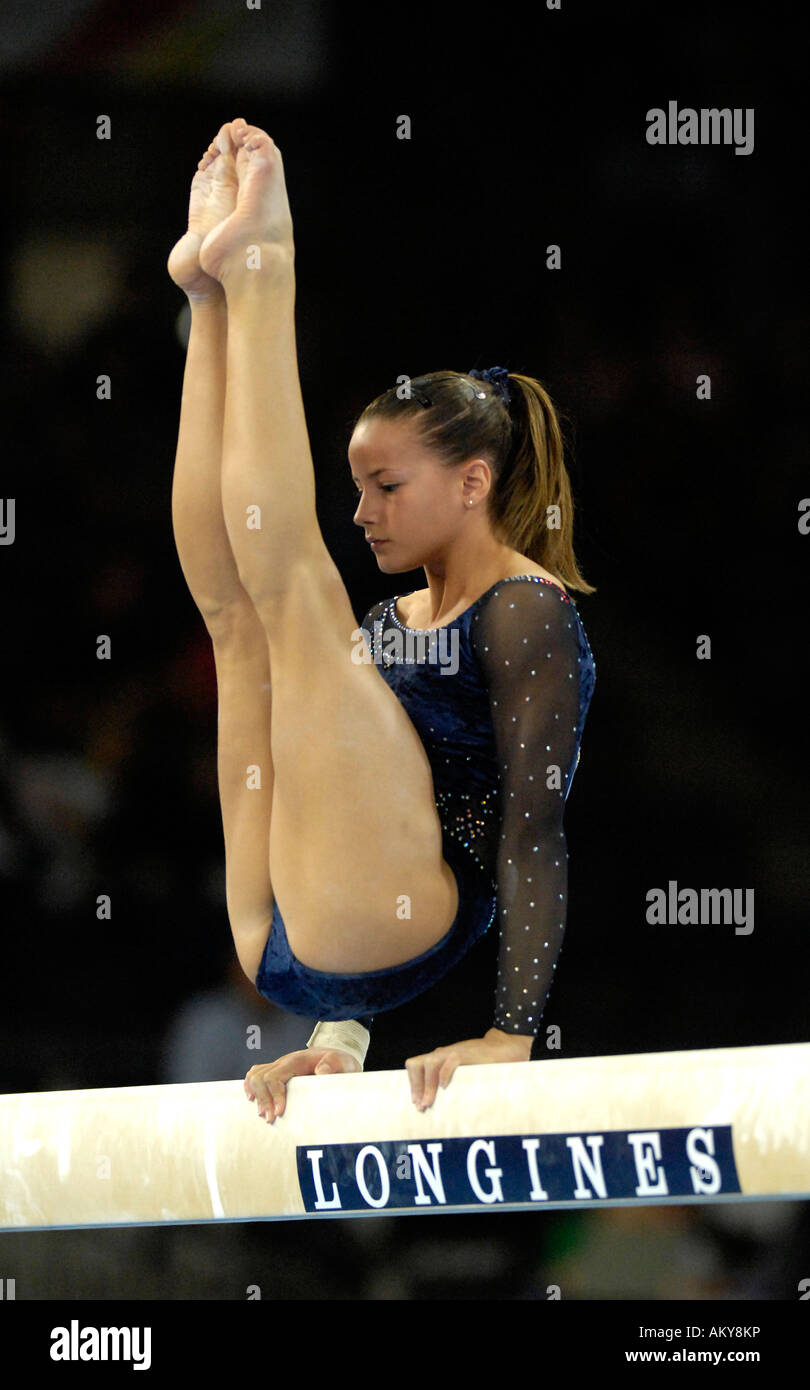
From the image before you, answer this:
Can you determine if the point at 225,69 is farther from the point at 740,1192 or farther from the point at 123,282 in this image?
the point at 740,1192

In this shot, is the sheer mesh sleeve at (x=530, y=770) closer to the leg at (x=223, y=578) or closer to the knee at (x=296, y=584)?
the knee at (x=296, y=584)

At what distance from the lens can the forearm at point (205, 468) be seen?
2355 mm

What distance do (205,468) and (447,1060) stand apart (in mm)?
1008

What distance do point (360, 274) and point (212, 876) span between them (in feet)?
4.72

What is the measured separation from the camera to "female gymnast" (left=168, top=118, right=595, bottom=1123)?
2.14 meters

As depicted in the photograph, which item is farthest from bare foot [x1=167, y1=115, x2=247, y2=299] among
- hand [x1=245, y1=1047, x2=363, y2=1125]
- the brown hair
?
hand [x1=245, y1=1047, x2=363, y2=1125]

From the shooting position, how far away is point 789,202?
3.25m

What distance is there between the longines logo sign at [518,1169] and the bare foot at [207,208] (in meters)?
1.34

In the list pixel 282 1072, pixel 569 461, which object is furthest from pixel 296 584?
pixel 569 461

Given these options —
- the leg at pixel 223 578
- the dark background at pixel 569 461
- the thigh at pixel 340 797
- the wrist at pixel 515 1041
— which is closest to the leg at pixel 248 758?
Result: the leg at pixel 223 578

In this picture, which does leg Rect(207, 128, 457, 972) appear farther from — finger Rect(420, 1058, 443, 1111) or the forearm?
finger Rect(420, 1058, 443, 1111)

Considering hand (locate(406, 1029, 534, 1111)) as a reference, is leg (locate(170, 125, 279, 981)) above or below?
above

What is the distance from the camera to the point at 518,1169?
74.9 inches
